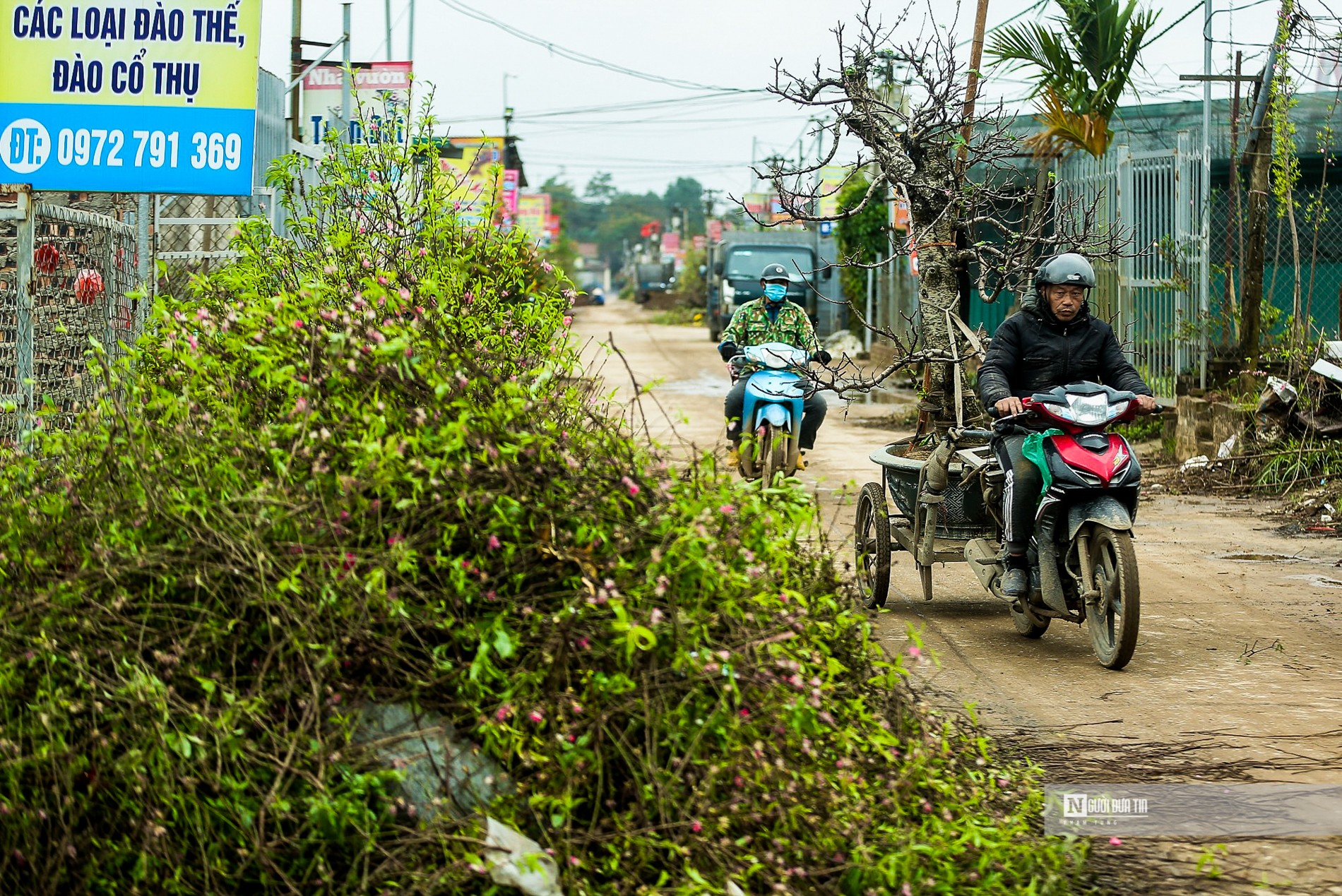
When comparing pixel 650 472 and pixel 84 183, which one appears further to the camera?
pixel 84 183

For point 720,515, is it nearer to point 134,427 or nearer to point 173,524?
point 173,524

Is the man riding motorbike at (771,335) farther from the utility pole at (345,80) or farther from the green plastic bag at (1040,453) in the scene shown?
the utility pole at (345,80)

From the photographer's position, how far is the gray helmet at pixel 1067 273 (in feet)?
20.7

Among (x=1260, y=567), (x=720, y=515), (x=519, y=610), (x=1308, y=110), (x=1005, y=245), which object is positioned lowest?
(x=1260, y=567)

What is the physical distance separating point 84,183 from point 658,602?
5.93m

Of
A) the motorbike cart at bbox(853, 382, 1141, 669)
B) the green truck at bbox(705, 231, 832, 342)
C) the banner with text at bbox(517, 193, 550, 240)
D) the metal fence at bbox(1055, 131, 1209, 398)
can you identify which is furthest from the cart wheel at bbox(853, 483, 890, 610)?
the banner with text at bbox(517, 193, 550, 240)

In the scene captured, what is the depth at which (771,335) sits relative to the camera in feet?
35.8

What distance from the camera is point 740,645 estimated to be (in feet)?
11.0

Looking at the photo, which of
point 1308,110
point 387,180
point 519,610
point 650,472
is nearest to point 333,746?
point 519,610

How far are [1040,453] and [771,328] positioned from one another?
485 cm

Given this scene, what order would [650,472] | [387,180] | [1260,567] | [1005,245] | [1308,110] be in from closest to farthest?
[650,472] → [387,180] → [1005,245] → [1260,567] → [1308,110]

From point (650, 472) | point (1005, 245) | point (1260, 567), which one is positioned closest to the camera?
point (650, 472)

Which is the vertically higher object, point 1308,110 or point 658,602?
point 1308,110

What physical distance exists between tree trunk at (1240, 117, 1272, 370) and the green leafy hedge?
10.8m
